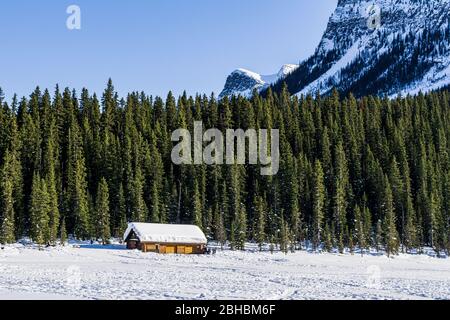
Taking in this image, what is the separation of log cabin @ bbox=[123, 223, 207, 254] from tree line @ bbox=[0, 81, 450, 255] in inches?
194

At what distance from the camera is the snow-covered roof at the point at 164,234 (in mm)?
69125

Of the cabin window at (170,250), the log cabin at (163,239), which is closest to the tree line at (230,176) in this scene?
the log cabin at (163,239)

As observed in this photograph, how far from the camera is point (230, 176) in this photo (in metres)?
94.6

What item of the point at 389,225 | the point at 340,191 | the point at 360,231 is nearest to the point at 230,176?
the point at 340,191

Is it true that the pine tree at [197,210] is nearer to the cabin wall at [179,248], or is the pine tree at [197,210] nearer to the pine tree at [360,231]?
the cabin wall at [179,248]

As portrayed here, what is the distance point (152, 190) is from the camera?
90.6m

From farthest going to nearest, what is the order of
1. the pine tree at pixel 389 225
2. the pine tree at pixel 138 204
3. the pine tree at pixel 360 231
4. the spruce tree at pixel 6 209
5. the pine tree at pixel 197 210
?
the pine tree at pixel 197 210
the pine tree at pixel 138 204
the pine tree at pixel 360 231
the pine tree at pixel 389 225
the spruce tree at pixel 6 209

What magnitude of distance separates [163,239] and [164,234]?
887mm

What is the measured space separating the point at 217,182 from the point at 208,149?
1091 centimetres

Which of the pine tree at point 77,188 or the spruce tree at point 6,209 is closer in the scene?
the spruce tree at point 6,209

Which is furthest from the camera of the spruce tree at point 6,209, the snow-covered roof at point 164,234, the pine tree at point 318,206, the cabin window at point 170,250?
the pine tree at point 318,206

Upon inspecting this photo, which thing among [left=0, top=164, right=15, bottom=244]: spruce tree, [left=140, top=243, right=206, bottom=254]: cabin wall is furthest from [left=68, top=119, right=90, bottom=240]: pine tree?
[left=140, top=243, right=206, bottom=254]: cabin wall
